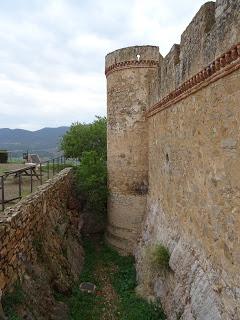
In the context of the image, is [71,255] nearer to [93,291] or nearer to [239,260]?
[93,291]

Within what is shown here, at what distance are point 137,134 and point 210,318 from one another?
28.9ft

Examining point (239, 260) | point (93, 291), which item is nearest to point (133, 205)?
point (93, 291)

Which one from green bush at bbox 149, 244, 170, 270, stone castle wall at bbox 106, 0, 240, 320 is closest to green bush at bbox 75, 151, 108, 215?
stone castle wall at bbox 106, 0, 240, 320

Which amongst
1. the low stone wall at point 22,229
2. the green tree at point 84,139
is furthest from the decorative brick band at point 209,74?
the green tree at point 84,139

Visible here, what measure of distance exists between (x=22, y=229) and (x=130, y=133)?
22.9ft

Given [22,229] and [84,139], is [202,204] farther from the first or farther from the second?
[84,139]

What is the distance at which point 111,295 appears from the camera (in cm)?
1145

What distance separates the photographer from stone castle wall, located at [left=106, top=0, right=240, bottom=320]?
623 cm

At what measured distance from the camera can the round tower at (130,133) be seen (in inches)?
571

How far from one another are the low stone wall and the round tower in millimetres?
2973

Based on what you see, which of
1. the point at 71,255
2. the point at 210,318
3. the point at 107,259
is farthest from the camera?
the point at 107,259

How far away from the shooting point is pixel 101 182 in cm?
1603

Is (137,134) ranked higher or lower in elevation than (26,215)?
higher

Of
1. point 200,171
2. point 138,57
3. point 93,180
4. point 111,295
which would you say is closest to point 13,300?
point 200,171
